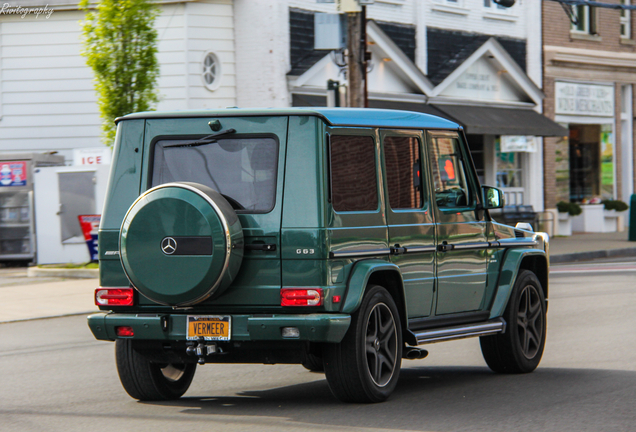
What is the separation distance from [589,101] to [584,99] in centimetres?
27

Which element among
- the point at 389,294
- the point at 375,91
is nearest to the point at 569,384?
the point at 389,294

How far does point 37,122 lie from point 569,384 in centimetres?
1610

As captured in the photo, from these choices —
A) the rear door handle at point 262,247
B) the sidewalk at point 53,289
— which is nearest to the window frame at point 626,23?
the sidewalk at point 53,289

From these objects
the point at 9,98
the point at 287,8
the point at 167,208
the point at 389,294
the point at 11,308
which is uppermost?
the point at 287,8

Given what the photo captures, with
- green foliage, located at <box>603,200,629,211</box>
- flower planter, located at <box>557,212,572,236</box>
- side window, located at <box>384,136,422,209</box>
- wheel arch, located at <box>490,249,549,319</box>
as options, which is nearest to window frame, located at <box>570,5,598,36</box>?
green foliage, located at <box>603,200,629,211</box>

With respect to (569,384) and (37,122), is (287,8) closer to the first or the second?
(37,122)

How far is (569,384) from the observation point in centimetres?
735

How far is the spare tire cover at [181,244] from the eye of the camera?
6051 mm

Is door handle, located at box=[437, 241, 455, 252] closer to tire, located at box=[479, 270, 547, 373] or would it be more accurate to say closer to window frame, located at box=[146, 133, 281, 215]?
tire, located at box=[479, 270, 547, 373]

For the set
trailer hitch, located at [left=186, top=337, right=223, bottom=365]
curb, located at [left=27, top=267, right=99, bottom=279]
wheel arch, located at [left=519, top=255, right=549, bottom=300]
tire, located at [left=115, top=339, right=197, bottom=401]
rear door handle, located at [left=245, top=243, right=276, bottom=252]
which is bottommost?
curb, located at [left=27, top=267, right=99, bottom=279]

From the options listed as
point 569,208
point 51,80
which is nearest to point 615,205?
point 569,208

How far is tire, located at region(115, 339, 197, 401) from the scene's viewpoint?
674 centimetres

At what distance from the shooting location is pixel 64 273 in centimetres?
1723

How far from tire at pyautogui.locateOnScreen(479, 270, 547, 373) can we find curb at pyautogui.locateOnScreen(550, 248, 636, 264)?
12755 mm
